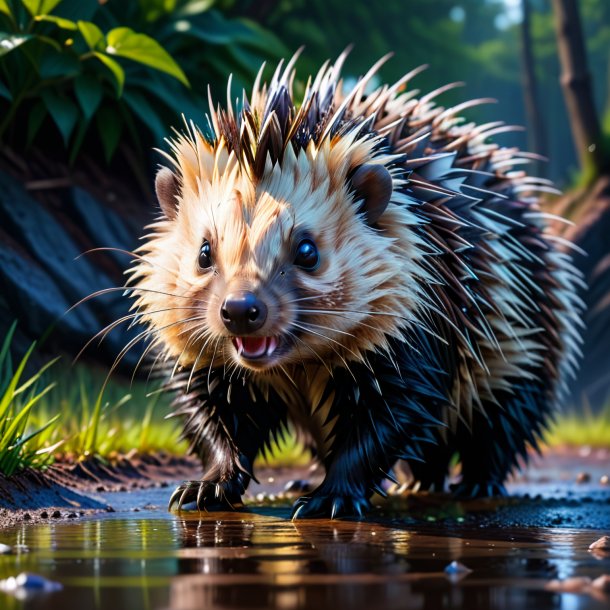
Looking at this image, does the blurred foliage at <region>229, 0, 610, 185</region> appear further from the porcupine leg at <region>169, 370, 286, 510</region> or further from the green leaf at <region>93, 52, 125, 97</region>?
the porcupine leg at <region>169, 370, 286, 510</region>

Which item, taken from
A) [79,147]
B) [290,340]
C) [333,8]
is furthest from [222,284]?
[333,8]

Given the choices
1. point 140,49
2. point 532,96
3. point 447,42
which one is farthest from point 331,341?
point 447,42

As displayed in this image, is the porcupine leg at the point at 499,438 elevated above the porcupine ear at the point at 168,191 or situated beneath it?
situated beneath

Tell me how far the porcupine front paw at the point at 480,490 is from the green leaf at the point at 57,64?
3.95 m

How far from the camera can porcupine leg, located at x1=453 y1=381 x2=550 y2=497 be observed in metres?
6.07

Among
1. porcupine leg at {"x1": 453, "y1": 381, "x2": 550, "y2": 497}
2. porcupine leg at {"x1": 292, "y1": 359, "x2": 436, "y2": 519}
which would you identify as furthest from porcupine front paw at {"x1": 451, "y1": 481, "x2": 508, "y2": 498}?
porcupine leg at {"x1": 292, "y1": 359, "x2": 436, "y2": 519}

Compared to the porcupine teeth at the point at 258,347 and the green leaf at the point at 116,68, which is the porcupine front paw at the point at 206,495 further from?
the green leaf at the point at 116,68

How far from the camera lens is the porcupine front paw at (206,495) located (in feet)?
16.8

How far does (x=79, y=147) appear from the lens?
866 centimetres

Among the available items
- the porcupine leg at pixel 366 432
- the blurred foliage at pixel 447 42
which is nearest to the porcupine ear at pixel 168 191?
the porcupine leg at pixel 366 432

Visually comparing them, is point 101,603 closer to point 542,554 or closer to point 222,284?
point 542,554

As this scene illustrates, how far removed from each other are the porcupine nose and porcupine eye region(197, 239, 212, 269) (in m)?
0.47

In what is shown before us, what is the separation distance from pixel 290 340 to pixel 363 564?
1426mm

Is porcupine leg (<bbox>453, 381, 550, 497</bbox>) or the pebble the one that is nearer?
the pebble
